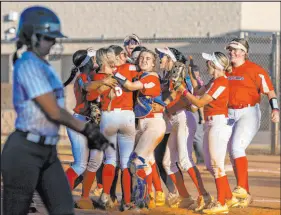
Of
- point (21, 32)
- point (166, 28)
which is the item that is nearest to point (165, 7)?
point (166, 28)

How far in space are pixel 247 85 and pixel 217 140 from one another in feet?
3.18

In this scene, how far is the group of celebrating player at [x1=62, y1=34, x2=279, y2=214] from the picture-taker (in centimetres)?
1080

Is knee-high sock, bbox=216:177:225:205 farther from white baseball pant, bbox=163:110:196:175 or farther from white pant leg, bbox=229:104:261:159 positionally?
white pant leg, bbox=229:104:261:159

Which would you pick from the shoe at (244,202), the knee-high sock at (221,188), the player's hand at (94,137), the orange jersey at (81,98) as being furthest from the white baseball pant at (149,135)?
the player's hand at (94,137)

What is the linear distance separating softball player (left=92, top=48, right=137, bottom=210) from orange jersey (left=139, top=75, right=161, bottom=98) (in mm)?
178

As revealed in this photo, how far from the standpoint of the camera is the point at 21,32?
652cm

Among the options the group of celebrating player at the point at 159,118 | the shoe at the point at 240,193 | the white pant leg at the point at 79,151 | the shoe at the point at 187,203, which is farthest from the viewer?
the shoe at the point at 187,203

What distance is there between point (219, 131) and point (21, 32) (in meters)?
4.75

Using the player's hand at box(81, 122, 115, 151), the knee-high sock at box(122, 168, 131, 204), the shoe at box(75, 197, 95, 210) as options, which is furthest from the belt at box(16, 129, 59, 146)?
the shoe at box(75, 197, 95, 210)

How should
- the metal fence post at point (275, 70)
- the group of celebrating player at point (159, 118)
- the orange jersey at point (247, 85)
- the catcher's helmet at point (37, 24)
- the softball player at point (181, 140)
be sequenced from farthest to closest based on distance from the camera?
the metal fence post at point (275, 70)
the orange jersey at point (247, 85)
the softball player at point (181, 140)
the group of celebrating player at point (159, 118)
the catcher's helmet at point (37, 24)

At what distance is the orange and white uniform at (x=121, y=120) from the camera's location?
10766mm

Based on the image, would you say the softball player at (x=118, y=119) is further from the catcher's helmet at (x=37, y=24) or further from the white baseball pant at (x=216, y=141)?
the catcher's helmet at (x=37, y=24)

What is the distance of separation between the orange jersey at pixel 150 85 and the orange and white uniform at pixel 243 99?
1.19 metres

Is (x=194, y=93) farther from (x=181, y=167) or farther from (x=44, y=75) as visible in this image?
(x=44, y=75)
